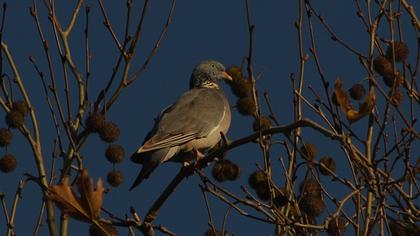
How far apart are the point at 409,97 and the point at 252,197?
1.07m

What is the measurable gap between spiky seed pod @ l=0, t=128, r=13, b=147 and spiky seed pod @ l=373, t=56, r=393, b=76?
2792 mm

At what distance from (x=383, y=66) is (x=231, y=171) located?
122 cm

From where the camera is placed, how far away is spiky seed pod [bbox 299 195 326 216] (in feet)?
17.0

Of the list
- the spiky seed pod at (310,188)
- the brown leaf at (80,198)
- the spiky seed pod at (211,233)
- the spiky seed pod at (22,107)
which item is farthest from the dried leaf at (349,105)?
the spiky seed pod at (22,107)

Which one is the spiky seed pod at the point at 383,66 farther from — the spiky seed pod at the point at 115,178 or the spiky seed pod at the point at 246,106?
the spiky seed pod at the point at 115,178

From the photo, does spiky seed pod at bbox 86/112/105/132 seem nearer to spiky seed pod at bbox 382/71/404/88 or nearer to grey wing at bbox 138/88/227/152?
grey wing at bbox 138/88/227/152

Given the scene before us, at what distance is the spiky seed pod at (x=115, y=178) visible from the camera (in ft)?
21.2

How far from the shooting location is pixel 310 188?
215 inches

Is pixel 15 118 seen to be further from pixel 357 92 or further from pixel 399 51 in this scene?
pixel 399 51

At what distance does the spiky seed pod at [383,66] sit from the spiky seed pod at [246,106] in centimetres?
100

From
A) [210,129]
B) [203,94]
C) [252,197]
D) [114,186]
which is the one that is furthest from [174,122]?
[252,197]

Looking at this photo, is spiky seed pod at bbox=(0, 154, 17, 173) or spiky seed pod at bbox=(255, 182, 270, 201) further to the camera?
spiky seed pod at bbox=(0, 154, 17, 173)

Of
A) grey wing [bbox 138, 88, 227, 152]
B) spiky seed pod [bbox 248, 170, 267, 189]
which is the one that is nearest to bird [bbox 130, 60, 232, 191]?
grey wing [bbox 138, 88, 227, 152]

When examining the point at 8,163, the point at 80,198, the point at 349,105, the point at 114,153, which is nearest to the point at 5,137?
the point at 8,163
